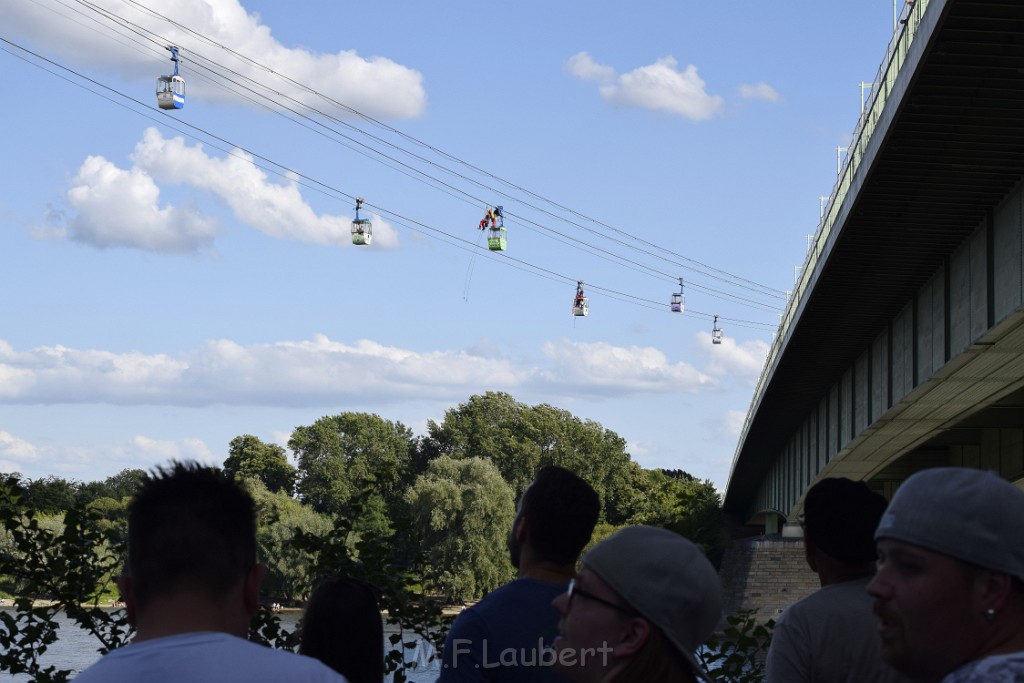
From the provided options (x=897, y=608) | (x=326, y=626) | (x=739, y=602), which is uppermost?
(x=897, y=608)

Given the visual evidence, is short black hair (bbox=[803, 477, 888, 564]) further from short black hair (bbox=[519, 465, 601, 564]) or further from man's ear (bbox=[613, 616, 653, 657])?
man's ear (bbox=[613, 616, 653, 657])

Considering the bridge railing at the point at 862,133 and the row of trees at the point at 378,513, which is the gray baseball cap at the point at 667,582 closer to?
the row of trees at the point at 378,513

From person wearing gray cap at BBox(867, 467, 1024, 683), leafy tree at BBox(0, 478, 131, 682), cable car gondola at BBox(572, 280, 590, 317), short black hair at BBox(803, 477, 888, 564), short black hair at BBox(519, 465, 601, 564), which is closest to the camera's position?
person wearing gray cap at BBox(867, 467, 1024, 683)

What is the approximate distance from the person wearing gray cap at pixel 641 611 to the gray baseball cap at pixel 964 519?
46 cm

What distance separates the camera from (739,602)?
6334cm

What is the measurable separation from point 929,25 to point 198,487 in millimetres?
10183

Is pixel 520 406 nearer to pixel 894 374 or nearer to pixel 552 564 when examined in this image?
pixel 894 374

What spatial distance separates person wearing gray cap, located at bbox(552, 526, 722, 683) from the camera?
305 centimetres

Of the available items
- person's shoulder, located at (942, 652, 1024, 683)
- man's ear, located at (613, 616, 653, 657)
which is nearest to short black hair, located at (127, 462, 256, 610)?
man's ear, located at (613, 616, 653, 657)

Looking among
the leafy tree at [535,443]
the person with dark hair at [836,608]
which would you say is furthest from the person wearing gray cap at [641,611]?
the leafy tree at [535,443]

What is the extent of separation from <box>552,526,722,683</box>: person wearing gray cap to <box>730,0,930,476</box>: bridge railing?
9.90 metres

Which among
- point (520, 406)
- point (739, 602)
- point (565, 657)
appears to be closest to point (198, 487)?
point (565, 657)

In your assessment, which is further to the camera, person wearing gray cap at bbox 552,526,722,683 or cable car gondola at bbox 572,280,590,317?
cable car gondola at bbox 572,280,590,317

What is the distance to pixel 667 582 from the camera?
3.07 meters
